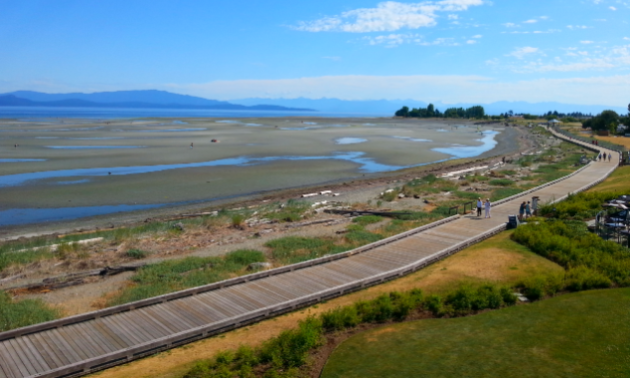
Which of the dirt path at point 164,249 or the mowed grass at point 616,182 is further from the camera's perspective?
the mowed grass at point 616,182

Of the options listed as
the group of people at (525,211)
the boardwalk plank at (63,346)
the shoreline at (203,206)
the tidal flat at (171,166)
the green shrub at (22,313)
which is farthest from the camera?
the tidal flat at (171,166)

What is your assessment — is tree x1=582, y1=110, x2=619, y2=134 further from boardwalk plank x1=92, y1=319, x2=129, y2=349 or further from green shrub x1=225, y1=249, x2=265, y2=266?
boardwalk plank x1=92, y1=319, x2=129, y2=349

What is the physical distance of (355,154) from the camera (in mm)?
67125

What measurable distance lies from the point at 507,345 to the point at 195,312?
881 cm

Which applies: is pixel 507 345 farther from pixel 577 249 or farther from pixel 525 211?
pixel 525 211

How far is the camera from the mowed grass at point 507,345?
10.1 metres

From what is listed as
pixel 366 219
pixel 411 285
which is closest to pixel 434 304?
pixel 411 285

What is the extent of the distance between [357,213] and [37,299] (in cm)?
1968

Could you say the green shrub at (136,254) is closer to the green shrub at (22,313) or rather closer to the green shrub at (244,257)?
the green shrub at (244,257)

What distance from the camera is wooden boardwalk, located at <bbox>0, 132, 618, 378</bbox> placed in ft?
36.4

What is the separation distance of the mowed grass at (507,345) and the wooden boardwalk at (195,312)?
355cm

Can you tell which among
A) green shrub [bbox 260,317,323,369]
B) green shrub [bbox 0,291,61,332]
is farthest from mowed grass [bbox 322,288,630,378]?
green shrub [bbox 0,291,61,332]

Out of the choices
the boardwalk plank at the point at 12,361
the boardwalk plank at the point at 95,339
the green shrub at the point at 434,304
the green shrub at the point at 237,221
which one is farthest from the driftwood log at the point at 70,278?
the green shrub at the point at 434,304

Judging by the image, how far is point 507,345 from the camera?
11.3 metres
